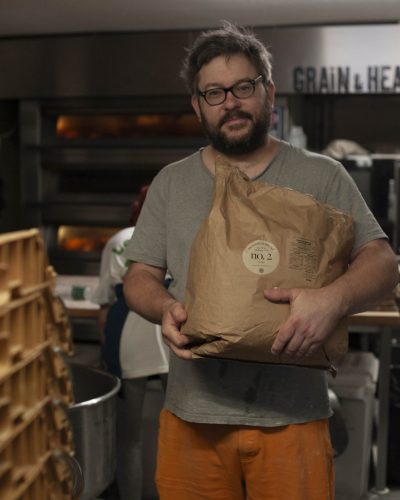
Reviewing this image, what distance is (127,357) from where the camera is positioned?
9.70 ft

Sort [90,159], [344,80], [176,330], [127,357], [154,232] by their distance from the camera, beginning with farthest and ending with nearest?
1. [90,159]
2. [344,80]
3. [127,357]
4. [154,232]
5. [176,330]

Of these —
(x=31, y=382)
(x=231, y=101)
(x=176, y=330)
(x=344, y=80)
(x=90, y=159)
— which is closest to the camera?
(x=31, y=382)

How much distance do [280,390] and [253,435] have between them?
0.11 m

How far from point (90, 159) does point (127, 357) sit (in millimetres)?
2327

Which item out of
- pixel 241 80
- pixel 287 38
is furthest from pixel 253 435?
pixel 287 38

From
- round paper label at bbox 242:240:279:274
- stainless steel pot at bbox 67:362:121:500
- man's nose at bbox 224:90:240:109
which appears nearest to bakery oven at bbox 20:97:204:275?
stainless steel pot at bbox 67:362:121:500

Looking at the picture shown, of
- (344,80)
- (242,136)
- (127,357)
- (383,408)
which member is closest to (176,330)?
(242,136)

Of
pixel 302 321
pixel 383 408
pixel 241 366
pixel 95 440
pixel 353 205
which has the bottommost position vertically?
pixel 383 408

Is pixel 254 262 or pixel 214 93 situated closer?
pixel 254 262

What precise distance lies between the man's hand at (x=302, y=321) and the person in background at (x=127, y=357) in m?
1.53

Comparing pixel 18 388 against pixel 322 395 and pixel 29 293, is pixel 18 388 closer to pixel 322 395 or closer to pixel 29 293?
pixel 29 293

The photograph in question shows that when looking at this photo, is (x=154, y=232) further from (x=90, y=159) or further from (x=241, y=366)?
(x=90, y=159)

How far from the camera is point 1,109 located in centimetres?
536

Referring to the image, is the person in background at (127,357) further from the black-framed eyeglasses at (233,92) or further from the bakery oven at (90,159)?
the bakery oven at (90,159)
